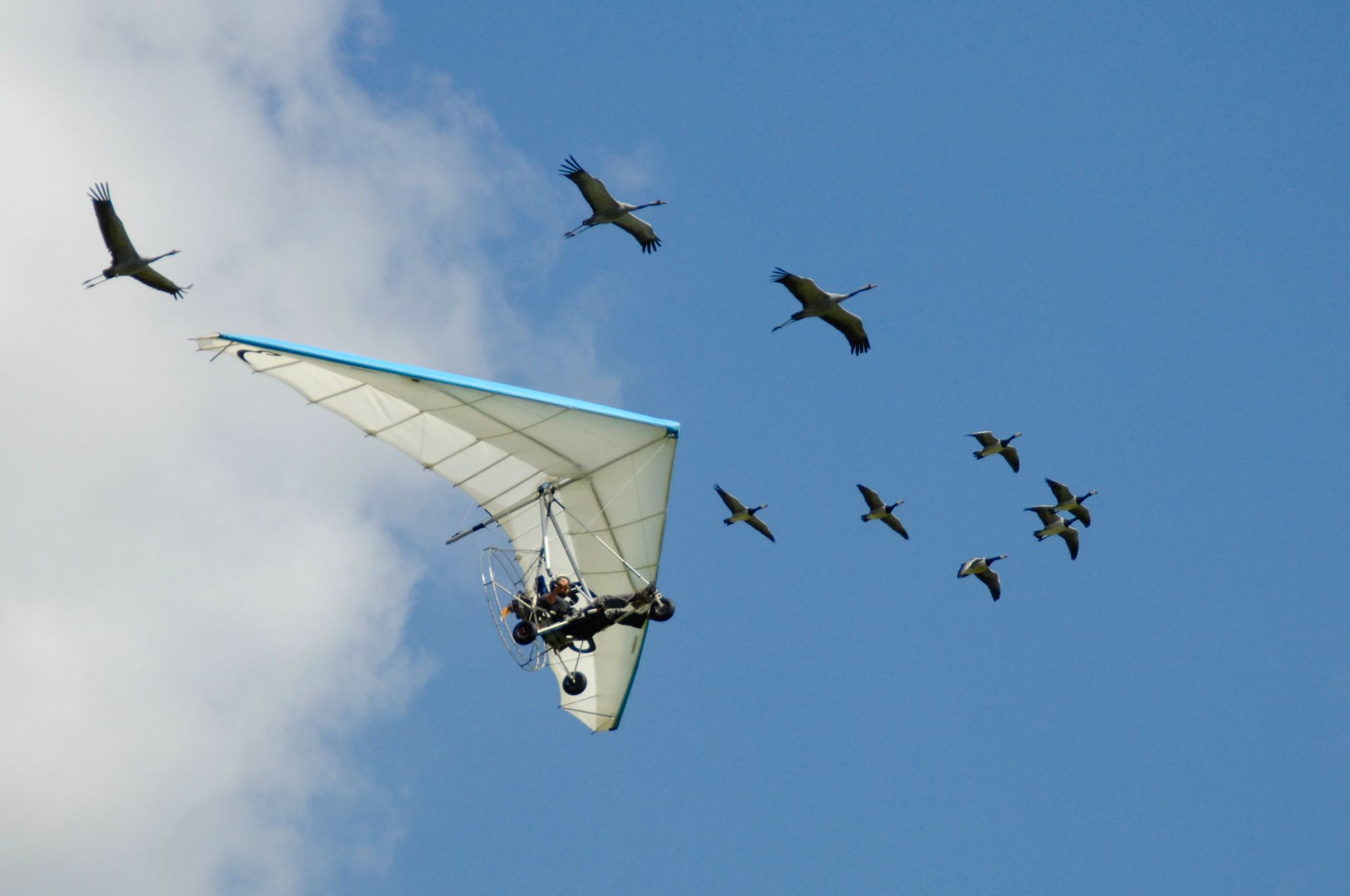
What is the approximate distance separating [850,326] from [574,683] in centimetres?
1135

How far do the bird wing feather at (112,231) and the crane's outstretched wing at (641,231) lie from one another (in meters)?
11.3

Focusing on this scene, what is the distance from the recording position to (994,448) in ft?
155

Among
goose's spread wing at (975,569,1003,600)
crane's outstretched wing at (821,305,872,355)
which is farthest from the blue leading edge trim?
goose's spread wing at (975,569,1003,600)

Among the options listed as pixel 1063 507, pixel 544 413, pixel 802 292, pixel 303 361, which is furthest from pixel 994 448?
pixel 303 361

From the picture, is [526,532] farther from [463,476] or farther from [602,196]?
[602,196]

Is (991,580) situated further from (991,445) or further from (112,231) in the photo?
(112,231)

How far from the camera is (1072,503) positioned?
165 ft

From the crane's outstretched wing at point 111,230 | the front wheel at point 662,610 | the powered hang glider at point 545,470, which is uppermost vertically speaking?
the crane's outstretched wing at point 111,230

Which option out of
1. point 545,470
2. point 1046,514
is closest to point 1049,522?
point 1046,514

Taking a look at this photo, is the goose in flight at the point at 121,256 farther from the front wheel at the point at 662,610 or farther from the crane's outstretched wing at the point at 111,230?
the front wheel at the point at 662,610

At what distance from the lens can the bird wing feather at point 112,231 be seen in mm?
36562

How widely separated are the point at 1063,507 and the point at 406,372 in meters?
25.1

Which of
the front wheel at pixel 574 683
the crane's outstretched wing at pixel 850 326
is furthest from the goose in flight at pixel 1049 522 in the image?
the front wheel at pixel 574 683

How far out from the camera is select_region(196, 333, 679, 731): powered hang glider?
107 ft
